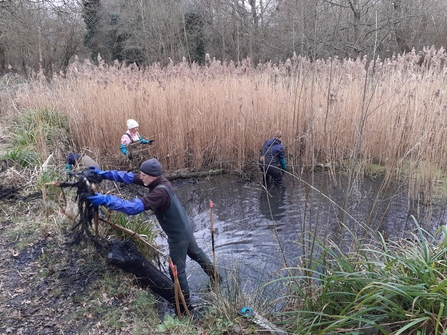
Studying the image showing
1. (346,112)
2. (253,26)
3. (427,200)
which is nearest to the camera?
(427,200)

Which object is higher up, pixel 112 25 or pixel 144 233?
pixel 112 25

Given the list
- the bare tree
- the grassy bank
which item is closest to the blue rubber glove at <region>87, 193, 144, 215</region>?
the grassy bank

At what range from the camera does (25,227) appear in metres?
3.71

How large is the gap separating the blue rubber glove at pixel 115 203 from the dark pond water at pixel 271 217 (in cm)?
112

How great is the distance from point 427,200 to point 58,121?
21.4 feet

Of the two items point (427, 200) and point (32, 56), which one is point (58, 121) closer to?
point (427, 200)

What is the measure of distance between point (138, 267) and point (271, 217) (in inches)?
57.8

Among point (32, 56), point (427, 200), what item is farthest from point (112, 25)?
point (427, 200)

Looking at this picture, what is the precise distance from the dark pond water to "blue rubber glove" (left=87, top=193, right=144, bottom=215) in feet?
3.67

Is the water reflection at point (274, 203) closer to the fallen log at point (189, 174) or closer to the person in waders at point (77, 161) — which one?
the fallen log at point (189, 174)

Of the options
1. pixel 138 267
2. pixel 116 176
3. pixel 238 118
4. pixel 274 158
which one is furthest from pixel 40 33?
pixel 138 267

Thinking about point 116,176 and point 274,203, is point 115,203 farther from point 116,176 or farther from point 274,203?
point 274,203

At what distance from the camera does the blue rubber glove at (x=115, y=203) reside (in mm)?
2672

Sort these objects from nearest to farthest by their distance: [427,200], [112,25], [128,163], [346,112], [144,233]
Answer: [144,233] → [427,200] → [346,112] → [128,163] → [112,25]
